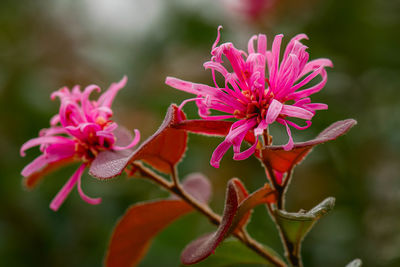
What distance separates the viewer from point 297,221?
98 cm

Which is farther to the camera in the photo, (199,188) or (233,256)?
(199,188)

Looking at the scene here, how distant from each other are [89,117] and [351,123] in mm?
607

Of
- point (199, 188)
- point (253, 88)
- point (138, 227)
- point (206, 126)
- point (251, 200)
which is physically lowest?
point (138, 227)

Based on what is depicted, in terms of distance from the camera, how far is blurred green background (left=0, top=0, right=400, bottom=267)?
7.11 ft

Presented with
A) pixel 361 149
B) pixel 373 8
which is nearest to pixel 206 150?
pixel 361 149

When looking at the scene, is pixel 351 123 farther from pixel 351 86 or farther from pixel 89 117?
pixel 351 86

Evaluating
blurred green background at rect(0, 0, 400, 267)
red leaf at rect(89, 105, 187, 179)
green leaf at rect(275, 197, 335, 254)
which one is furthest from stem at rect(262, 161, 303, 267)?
blurred green background at rect(0, 0, 400, 267)

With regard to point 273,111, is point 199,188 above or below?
below

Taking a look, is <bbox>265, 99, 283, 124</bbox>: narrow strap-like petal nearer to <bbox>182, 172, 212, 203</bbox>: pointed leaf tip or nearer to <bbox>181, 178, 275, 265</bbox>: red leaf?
<bbox>181, 178, 275, 265</bbox>: red leaf

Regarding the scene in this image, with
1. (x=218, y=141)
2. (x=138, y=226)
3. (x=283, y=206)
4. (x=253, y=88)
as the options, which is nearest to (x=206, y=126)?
(x=253, y=88)

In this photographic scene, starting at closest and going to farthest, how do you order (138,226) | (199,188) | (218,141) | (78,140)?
(78,140) → (138,226) → (199,188) → (218,141)

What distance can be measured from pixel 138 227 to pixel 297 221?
0.49 meters

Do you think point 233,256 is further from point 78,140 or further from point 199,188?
point 78,140

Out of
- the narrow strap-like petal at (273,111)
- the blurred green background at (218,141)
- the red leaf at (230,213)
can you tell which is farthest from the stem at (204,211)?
the blurred green background at (218,141)
